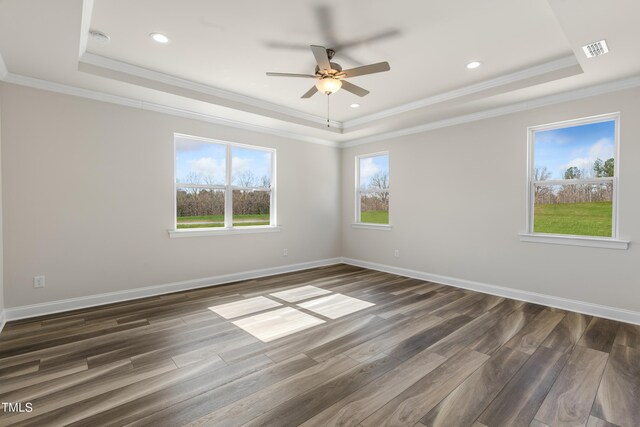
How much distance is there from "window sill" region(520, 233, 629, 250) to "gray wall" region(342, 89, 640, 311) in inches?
2.3

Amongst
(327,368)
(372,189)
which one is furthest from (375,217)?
(327,368)

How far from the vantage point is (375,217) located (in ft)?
20.1

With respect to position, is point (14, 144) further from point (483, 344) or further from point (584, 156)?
point (584, 156)

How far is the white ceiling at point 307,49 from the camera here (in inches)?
94.2

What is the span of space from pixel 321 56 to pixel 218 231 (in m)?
3.18

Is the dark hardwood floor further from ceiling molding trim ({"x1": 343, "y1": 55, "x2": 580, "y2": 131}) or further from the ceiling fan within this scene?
ceiling molding trim ({"x1": 343, "y1": 55, "x2": 580, "y2": 131})

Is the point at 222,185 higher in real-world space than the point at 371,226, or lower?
higher

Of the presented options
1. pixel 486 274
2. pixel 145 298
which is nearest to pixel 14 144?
pixel 145 298

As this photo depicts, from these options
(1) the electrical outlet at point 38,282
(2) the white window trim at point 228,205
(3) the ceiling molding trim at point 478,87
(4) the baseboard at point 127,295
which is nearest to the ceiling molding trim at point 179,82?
(2) the white window trim at point 228,205

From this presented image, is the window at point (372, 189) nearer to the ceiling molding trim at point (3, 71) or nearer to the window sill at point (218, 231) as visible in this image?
the window sill at point (218, 231)

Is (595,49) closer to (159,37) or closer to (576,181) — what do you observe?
(576,181)

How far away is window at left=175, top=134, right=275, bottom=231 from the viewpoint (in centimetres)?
457

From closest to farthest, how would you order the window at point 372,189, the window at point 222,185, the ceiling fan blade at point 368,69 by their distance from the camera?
the ceiling fan blade at point 368,69, the window at point 222,185, the window at point 372,189

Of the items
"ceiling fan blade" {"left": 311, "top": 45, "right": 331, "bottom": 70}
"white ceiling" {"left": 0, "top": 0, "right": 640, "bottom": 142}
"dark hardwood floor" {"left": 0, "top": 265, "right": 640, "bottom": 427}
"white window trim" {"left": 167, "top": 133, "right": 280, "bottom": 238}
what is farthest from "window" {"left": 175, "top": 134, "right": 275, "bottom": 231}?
"ceiling fan blade" {"left": 311, "top": 45, "right": 331, "bottom": 70}
